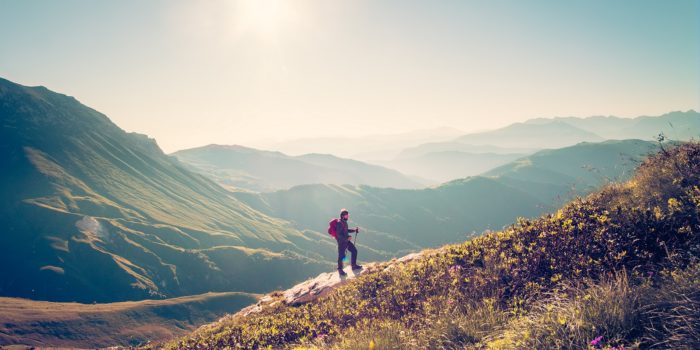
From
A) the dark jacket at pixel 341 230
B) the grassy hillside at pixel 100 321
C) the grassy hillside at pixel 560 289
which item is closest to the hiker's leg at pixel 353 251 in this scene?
the dark jacket at pixel 341 230

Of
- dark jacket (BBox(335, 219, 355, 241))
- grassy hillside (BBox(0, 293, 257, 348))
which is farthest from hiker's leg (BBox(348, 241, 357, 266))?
grassy hillside (BBox(0, 293, 257, 348))

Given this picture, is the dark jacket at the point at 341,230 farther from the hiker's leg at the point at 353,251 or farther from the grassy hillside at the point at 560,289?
the grassy hillside at the point at 560,289

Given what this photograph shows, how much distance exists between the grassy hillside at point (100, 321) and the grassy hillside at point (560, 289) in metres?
133

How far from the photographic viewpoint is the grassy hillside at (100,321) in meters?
125

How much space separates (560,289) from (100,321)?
173 m

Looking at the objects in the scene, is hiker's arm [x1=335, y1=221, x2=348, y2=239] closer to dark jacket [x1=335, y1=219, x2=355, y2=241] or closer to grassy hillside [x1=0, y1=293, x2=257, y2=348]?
dark jacket [x1=335, y1=219, x2=355, y2=241]

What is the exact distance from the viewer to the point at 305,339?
764cm

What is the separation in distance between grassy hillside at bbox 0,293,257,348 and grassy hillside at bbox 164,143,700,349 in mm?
132584

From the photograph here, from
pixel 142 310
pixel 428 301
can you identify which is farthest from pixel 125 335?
pixel 428 301

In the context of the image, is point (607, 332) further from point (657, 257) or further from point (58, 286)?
point (58, 286)

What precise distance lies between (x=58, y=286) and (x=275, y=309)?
221497 mm

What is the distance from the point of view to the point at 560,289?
5.75 metres

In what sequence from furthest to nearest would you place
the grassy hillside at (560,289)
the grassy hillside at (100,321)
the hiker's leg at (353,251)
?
the grassy hillside at (100,321)
the hiker's leg at (353,251)
the grassy hillside at (560,289)

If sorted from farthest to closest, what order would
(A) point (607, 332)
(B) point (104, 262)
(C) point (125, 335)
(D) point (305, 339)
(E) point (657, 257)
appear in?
(B) point (104, 262) → (C) point (125, 335) → (D) point (305, 339) → (E) point (657, 257) → (A) point (607, 332)
